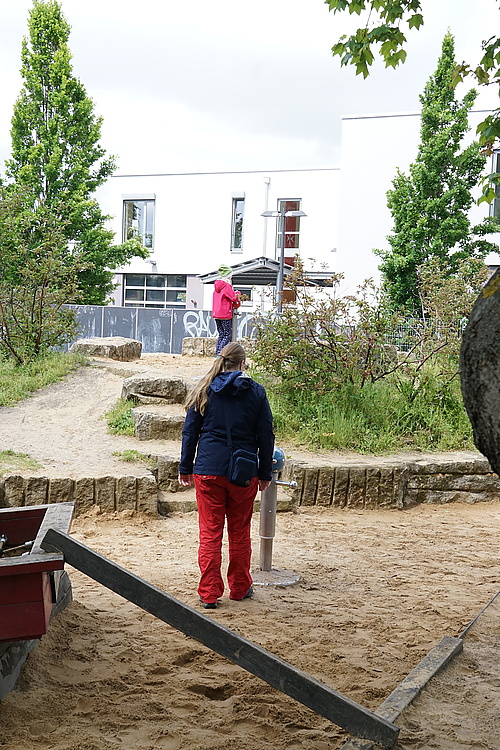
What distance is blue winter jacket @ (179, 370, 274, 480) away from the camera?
5078mm

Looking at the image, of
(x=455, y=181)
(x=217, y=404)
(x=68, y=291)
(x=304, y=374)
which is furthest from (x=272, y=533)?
(x=455, y=181)

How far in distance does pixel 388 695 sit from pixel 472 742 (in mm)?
602

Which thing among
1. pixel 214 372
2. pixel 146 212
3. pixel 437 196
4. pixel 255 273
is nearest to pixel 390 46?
pixel 214 372

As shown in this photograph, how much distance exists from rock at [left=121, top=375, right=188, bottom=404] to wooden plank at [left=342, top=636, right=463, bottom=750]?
257 inches

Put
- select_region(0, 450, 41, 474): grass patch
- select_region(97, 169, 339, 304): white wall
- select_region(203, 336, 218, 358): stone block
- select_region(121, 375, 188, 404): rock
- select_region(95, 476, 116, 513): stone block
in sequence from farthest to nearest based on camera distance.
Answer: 1. select_region(97, 169, 339, 304): white wall
2. select_region(203, 336, 218, 358): stone block
3. select_region(121, 375, 188, 404): rock
4. select_region(0, 450, 41, 474): grass patch
5. select_region(95, 476, 116, 513): stone block

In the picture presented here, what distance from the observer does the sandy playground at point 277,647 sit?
3.37 m

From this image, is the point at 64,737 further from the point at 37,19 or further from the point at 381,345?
the point at 37,19

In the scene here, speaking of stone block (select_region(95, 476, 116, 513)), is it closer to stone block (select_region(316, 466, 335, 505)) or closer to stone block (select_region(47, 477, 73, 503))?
stone block (select_region(47, 477, 73, 503))

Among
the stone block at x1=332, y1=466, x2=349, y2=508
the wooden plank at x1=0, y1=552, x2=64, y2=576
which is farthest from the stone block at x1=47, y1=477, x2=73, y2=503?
the wooden plank at x1=0, y1=552, x2=64, y2=576

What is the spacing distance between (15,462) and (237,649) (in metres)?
4.99

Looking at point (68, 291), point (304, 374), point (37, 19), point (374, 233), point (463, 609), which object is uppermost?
point (37, 19)

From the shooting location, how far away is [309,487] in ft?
26.4

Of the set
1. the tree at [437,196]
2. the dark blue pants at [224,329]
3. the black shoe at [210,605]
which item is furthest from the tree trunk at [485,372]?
the tree at [437,196]

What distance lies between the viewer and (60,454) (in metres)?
8.27
